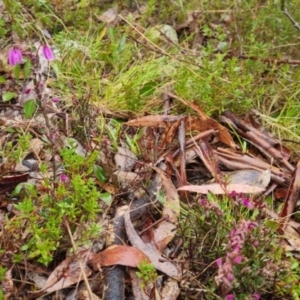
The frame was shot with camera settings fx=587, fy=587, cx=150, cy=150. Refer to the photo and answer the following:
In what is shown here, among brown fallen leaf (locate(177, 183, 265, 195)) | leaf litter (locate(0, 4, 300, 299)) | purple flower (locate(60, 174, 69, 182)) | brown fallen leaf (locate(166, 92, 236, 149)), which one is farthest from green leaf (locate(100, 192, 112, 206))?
brown fallen leaf (locate(166, 92, 236, 149))

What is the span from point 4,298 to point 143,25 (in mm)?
1873

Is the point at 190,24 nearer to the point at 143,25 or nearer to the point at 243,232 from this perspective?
the point at 143,25

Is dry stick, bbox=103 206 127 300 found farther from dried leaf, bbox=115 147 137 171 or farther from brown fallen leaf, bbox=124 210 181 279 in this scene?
dried leaf, bbox=115 147 137 171

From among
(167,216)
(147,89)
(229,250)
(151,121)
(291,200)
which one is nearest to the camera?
(229,250)

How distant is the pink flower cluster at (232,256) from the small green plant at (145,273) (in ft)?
0.66

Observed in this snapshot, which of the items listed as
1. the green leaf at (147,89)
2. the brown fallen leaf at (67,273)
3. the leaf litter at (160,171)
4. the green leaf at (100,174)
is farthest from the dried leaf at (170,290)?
the green leaf at (147,89)

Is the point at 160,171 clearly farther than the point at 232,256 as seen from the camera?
Yes

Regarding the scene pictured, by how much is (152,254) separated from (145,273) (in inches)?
7.6

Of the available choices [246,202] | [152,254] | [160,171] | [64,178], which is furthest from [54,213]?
[246,202]

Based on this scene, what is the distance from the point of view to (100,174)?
213 cm

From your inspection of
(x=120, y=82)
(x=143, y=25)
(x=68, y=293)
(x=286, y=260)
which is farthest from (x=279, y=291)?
(x=143, y=25)

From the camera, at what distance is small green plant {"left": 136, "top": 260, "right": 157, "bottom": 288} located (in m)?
1.74

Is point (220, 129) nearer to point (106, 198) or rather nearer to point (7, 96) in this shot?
point (106, 198)

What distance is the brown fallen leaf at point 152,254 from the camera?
1918mm
